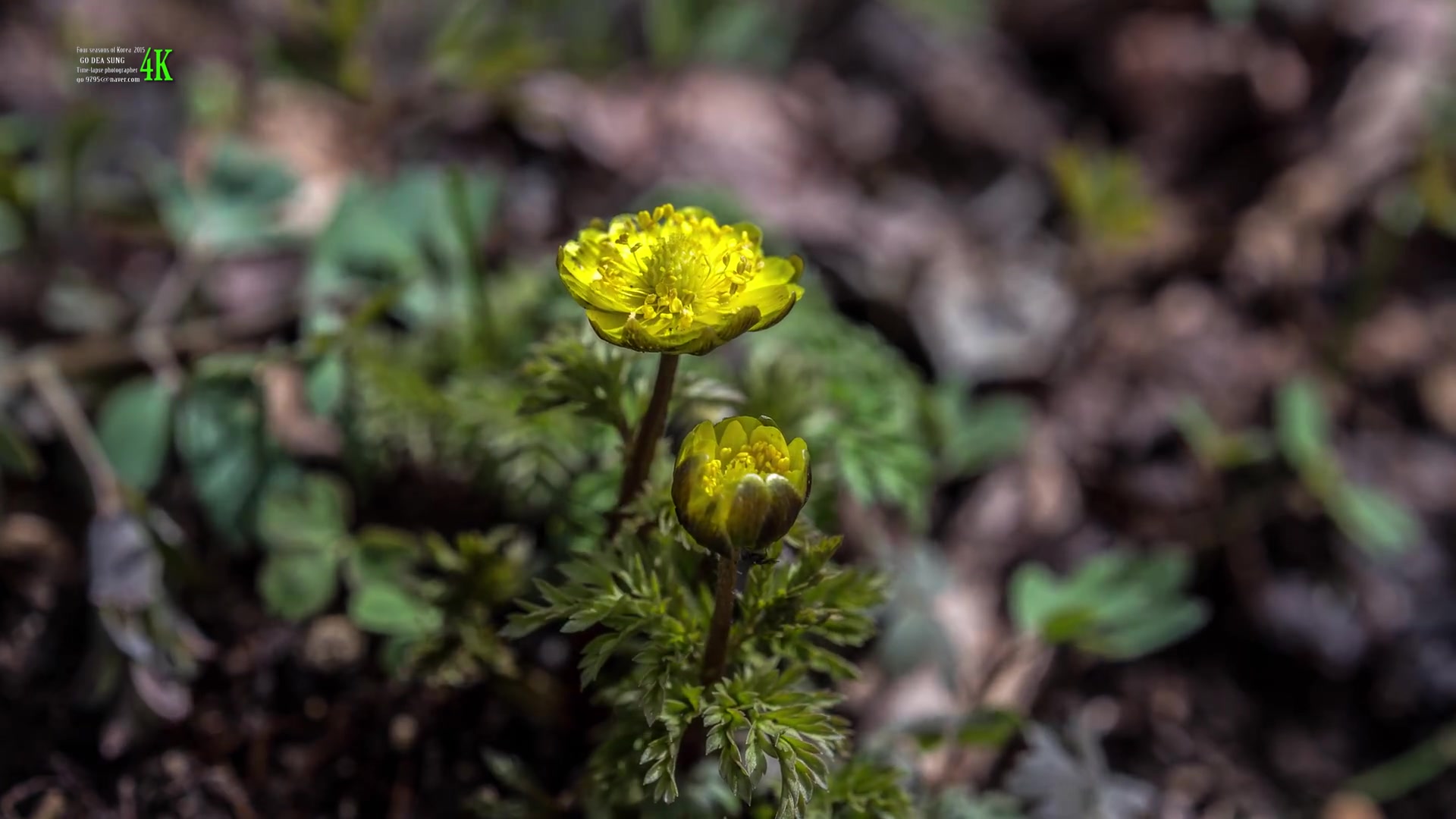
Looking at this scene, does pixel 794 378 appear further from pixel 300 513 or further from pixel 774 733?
pixel 300 513

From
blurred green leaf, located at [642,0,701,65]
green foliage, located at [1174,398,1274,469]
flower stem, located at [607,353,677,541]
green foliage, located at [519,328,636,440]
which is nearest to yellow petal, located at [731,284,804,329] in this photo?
flower stem, located at [607,353,677,541]

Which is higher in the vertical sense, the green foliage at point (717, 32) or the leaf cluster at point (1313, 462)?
the green foliage at point (717, 32)

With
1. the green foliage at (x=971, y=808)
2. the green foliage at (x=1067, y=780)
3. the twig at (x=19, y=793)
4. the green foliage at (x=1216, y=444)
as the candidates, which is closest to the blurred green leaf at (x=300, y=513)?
the twig at (x=19, y=793)

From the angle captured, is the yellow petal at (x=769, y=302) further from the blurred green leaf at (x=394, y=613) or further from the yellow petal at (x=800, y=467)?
the blurred green leaf at (x=394, y=613)

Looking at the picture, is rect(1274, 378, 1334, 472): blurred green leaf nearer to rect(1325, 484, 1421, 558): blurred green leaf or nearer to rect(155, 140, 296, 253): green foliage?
rect(1325, 484, 1421, 558): blurred green leaf

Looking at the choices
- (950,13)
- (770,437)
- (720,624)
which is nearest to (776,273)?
(770,437)

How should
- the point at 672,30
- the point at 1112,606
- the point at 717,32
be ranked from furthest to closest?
1. the point at 717,32
2. the point at 672,30
3. the point at 1112,606

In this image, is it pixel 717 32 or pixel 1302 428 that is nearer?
pixel 1302 428
